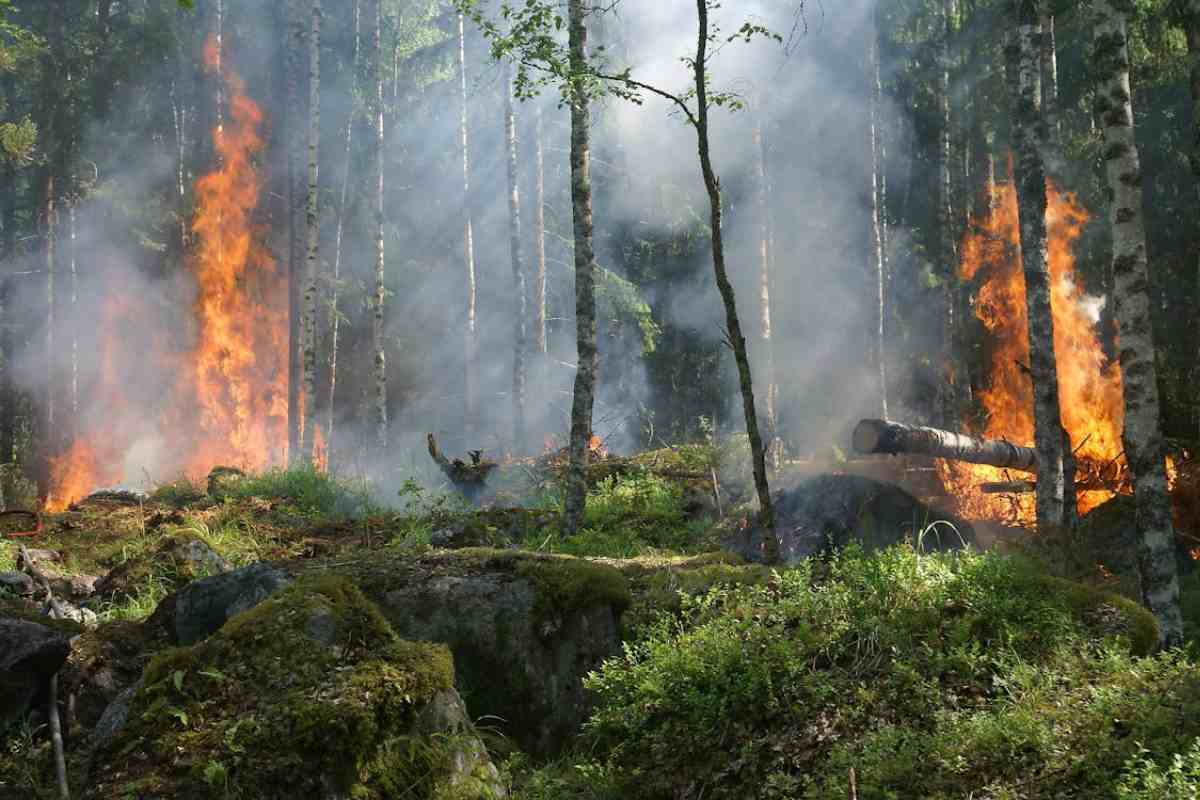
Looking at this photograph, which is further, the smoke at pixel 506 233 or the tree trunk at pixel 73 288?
the smoke at pixel 506 233

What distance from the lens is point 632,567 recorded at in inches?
301

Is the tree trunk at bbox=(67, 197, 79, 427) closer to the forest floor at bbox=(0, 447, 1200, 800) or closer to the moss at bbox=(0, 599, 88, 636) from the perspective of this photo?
the moss at bbox=(0, 599, 88, 636)

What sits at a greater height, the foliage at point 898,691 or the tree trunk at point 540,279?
the tree trunk at point 540,279

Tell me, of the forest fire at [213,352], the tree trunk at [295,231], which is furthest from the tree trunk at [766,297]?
the forest fire at [213,352]

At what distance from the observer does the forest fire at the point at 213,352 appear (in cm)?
2806

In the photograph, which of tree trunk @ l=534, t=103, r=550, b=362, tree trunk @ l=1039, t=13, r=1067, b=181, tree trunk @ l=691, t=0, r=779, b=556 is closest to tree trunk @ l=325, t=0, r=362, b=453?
tree trunk @ l=534, t=103, r=550, b=362

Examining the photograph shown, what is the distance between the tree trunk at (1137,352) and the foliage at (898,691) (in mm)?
3280

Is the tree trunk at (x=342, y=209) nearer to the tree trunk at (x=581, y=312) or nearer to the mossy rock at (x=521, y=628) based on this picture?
the tree trunk at (x=581, y=312)

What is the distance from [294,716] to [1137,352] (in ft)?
25.0

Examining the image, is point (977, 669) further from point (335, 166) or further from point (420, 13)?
point (420, 13)

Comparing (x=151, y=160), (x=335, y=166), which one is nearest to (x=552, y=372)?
(x=335, y=166)

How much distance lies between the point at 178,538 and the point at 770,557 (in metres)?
5.90

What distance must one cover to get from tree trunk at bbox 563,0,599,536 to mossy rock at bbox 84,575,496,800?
282 inches

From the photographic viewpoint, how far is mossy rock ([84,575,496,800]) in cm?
417
